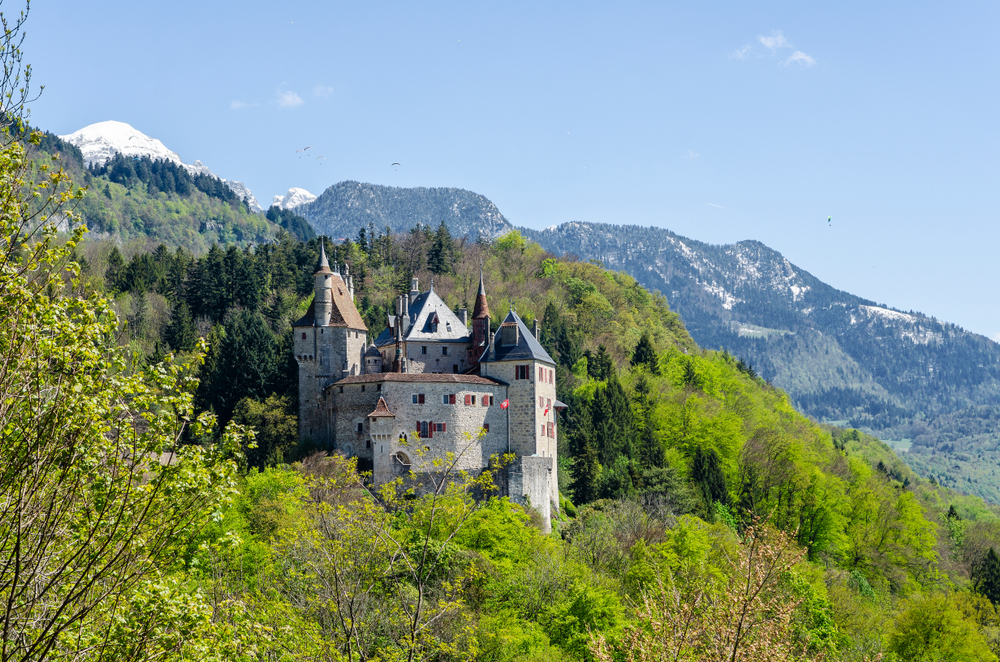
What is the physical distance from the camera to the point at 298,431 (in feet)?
196

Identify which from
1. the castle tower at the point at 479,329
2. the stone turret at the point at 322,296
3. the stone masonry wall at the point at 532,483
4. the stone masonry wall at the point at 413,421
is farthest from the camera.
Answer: the castle tower at the point at 479,329

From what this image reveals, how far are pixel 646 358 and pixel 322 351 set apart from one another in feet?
104

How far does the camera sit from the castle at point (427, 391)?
54.9 m

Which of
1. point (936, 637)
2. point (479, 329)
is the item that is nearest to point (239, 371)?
point (479, 329)

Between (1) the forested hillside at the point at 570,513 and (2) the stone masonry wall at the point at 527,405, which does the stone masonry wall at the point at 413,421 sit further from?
(1) the forested hillside at the point at 570,513

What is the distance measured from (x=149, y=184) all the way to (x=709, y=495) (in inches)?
5793

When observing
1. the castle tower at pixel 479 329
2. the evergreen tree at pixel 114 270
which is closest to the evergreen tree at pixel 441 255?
the evergreen tree at pixel 114 270

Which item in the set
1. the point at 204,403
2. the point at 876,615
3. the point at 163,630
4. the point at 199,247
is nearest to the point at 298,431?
the point at 204,403

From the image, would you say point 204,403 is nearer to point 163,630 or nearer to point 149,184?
point 163,630

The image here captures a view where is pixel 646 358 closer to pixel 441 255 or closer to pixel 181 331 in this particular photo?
pixel 441 255

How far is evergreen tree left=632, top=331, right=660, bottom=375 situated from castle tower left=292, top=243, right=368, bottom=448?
94.0 ft

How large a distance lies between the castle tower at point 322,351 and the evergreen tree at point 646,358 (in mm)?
28651

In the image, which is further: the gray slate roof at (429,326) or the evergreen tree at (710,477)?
the evergreen tree at (710,477)

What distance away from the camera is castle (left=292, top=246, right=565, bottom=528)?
2163 inches
